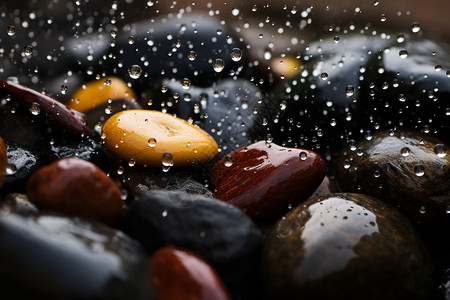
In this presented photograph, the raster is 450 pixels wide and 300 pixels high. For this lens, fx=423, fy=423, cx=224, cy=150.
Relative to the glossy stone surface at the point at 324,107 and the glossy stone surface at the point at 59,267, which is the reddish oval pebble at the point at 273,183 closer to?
the glossy stone surface at the point at 324,107

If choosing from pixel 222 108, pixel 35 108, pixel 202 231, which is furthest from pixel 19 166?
pixel 222 108

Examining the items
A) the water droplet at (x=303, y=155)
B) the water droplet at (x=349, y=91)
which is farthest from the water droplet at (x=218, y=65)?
the water droplet at (x=303, y=155)

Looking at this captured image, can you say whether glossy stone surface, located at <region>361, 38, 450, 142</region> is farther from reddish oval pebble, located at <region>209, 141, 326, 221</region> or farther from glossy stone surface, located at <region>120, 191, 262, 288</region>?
glossy stone surface, located at <region>120, 191, 262, 288</region>

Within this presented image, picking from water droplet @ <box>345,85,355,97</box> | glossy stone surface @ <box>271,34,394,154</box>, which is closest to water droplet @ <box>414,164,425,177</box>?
glossy stone surface @ <box>271,34,394,154</box>

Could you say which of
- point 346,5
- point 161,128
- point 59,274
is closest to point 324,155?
point 161,128

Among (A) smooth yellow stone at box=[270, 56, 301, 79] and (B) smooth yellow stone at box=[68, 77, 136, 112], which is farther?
(A) smooth yellow stone at box=[270, 56, 301, 79]

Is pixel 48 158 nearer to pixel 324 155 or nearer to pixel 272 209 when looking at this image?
pixel 272 209
